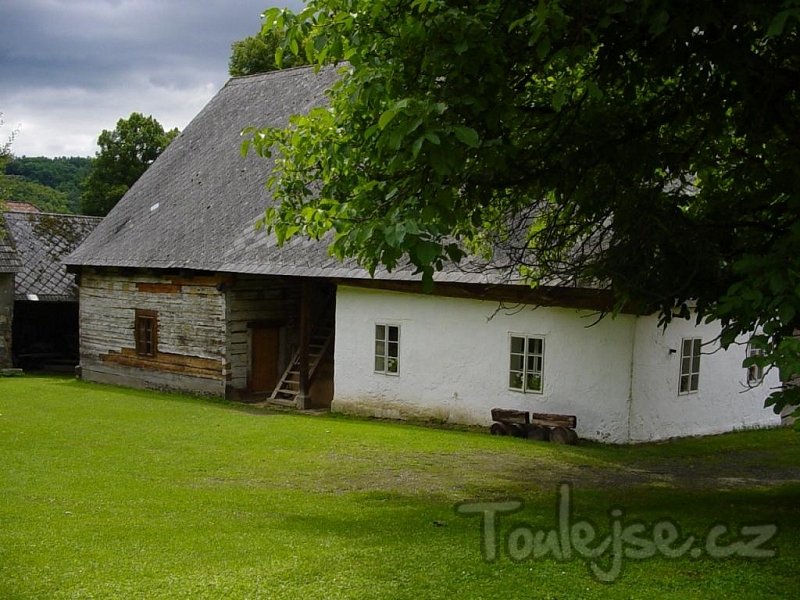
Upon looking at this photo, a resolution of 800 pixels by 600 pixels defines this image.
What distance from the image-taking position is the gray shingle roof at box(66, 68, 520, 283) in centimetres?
1911

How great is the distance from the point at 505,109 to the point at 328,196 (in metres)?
2.42

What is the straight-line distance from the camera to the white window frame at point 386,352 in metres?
17.2

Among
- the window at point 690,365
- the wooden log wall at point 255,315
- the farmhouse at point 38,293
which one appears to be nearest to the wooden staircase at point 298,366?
the wooden log wall at point 255,315

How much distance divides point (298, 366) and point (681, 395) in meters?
8.28

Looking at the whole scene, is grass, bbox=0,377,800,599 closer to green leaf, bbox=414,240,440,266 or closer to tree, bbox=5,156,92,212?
green leaf, bbox=414,240,440,266

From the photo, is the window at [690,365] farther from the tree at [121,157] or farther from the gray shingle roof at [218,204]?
the tree at [121,157]

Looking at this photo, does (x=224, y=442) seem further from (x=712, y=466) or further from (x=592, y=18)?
(x=592, y=18)

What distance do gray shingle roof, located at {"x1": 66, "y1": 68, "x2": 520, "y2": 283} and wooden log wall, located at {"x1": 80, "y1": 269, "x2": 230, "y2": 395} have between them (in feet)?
2.02

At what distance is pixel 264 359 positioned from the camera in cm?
2072

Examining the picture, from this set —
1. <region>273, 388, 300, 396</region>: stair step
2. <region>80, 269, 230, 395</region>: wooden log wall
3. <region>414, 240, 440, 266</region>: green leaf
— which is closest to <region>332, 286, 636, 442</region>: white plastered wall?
<region>273, 388, 300, 396</region>: stair step

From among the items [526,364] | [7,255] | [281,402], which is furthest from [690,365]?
[7,255]

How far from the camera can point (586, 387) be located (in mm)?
14820

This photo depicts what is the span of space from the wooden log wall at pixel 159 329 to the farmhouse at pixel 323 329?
5 cm

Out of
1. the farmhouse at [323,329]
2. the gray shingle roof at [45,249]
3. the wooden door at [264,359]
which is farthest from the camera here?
the gray shingle roof at [45,249]
